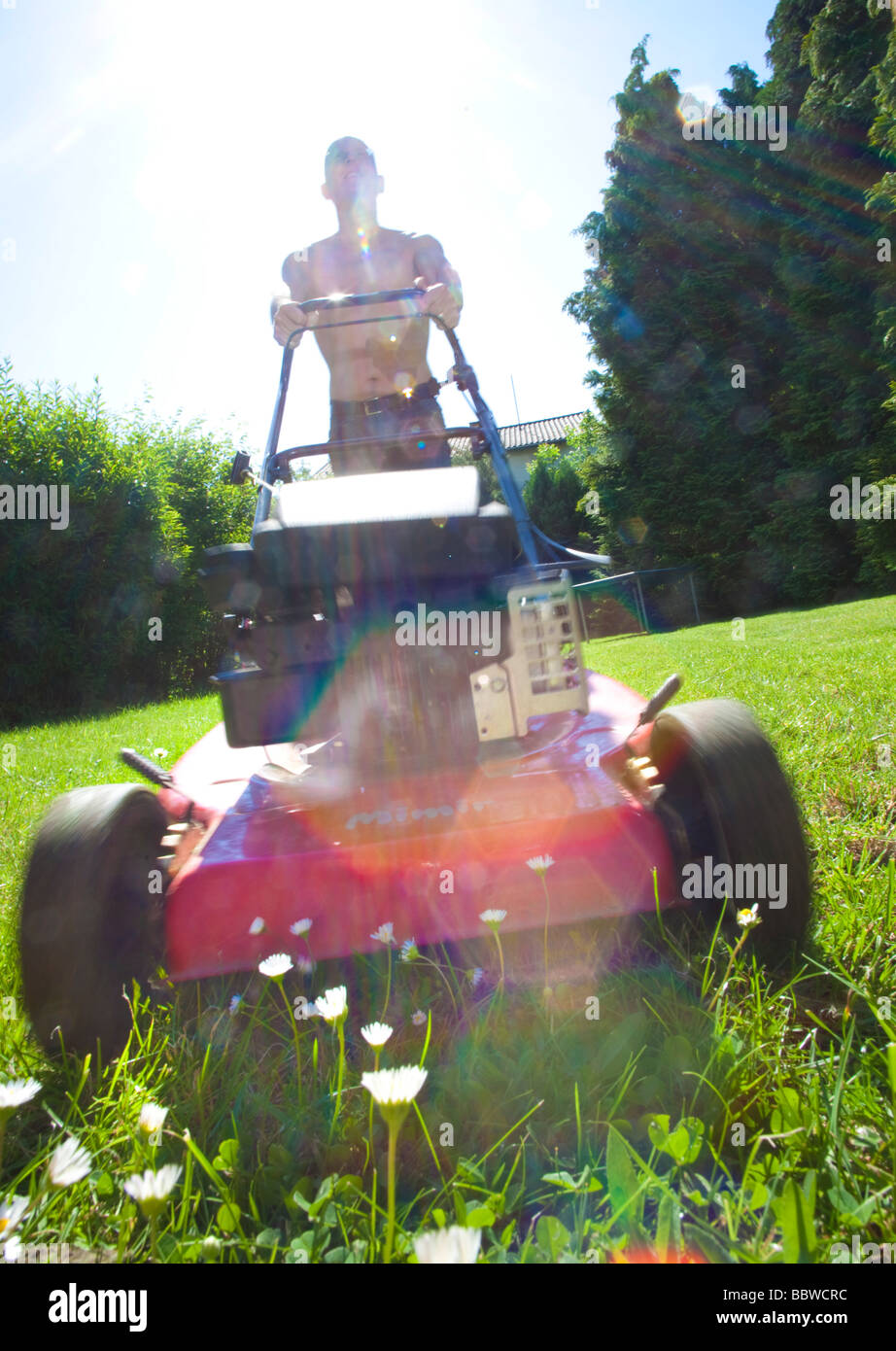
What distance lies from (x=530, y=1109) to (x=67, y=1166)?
1.80 feet

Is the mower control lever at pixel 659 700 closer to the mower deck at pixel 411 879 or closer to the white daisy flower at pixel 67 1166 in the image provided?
the mower deck at pixel 411 879

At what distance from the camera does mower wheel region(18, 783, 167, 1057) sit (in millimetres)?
1191

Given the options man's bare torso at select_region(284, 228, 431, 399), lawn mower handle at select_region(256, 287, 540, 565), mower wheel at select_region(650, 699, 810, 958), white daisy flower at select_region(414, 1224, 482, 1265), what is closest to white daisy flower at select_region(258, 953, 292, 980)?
white daisy flower at select_region(414, 1224, 482, 1265)

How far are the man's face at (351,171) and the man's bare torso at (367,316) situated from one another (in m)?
0.12

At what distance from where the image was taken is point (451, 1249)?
585 millimetres

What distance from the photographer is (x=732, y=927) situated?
1.32 m

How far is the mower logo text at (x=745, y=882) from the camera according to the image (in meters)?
1.26

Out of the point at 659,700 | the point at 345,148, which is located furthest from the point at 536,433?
the point at 659,700

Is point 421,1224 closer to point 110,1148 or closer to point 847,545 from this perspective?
point 110,1148

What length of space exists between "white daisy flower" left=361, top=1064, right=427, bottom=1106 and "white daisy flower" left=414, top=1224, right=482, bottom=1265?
11 cm

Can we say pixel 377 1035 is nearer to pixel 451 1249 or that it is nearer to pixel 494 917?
pixel 451 1249

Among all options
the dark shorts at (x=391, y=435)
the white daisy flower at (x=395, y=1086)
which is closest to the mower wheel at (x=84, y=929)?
the white daisy flower at (x=395, y=1086)

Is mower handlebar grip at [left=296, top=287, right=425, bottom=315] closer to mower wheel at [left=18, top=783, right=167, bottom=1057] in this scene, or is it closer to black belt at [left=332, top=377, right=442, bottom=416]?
black belt at [left=332, top=377, right=442, bottom=416]
